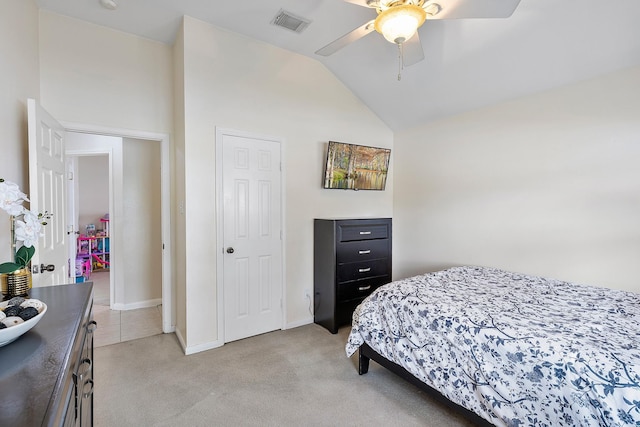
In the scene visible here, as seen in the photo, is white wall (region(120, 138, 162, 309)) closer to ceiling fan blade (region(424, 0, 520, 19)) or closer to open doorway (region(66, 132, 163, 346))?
open doorway (region(66, 132, 163, 346))

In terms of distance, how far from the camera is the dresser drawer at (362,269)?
325 centimetres

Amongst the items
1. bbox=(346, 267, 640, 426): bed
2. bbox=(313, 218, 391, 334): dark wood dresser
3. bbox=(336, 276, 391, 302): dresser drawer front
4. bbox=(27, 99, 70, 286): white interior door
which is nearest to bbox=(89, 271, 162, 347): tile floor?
bbox=(27, 99, 70, 286): white interior door

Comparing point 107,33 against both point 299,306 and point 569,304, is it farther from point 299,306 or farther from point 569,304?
point 569,304

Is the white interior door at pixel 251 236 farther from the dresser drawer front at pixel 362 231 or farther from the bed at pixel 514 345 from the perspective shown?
the bed at pixel 514 345

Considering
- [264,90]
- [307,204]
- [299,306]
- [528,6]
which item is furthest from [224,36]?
[299,306]

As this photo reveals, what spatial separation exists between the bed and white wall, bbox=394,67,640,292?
40 centimetres

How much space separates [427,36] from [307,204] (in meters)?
2.00

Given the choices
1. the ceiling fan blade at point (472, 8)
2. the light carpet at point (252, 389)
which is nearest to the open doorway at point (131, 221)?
the light carpet at point (252, 389)

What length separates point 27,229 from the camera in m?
1.33

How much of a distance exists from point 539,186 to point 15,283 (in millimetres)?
3693

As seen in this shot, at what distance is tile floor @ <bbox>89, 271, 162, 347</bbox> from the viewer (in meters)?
3.12

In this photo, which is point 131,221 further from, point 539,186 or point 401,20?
point 539,186

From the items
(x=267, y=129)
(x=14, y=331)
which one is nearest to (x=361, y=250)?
(x=267, y=129)

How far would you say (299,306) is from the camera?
3.44 m
